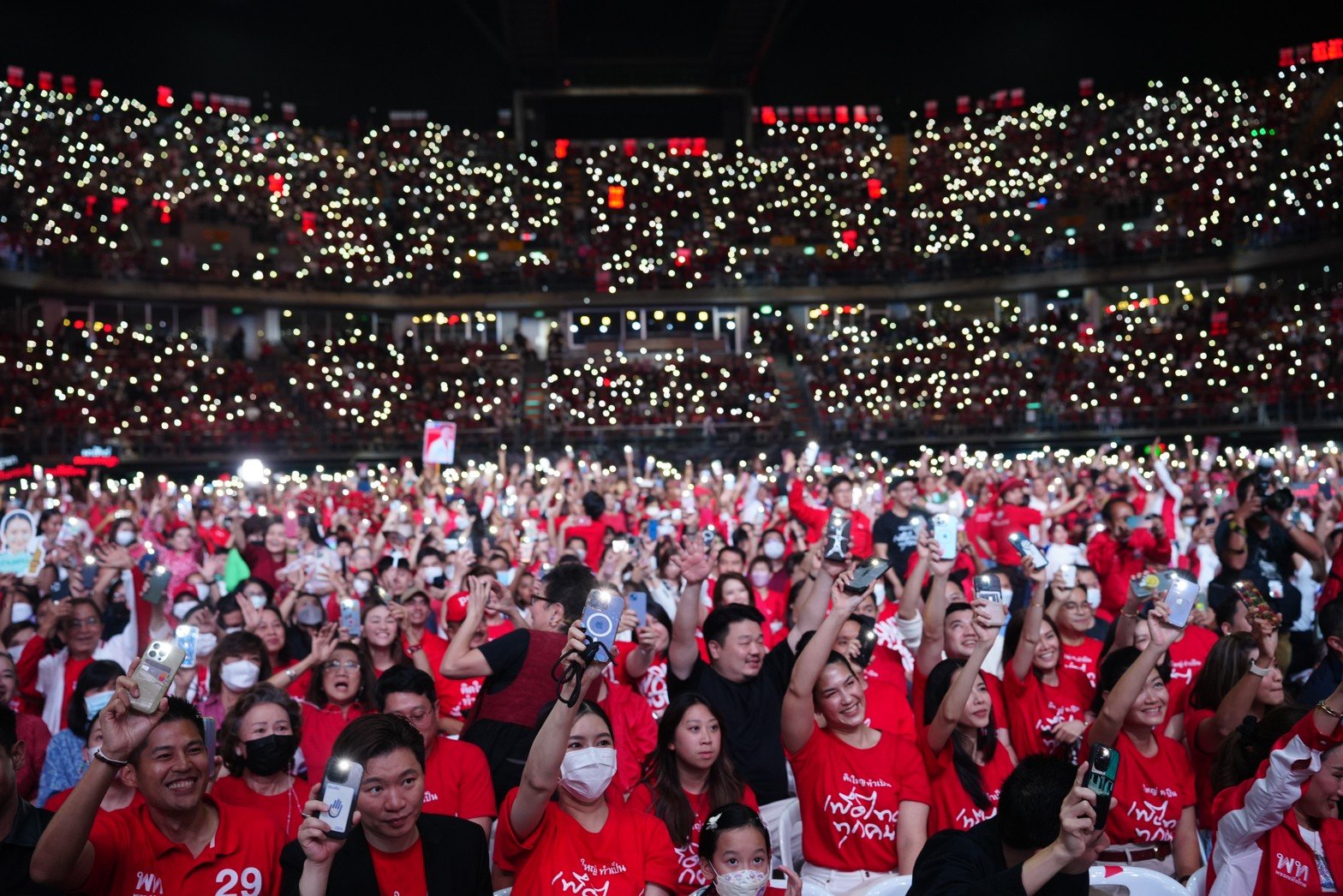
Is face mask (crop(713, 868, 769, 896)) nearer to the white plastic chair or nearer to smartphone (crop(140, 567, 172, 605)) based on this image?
the white plastic chair

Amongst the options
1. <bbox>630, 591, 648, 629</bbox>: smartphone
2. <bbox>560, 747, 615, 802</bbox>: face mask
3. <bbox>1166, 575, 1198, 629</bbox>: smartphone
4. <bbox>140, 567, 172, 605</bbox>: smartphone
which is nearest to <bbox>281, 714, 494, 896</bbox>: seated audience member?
<bbox>560, 747, 615, 802</bbox>: face mask

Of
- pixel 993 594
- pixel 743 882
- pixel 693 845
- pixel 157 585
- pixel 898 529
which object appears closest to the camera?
pixel 743 882

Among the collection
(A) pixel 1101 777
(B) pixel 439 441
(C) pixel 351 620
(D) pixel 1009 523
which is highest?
(B) pixel 439 441

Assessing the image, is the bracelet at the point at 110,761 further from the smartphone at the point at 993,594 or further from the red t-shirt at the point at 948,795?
the smartphone at the point at 993,594

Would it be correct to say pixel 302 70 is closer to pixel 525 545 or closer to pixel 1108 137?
pixel 1108 137

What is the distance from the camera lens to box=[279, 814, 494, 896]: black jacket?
3.62 m

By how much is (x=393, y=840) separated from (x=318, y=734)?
1.89 meters

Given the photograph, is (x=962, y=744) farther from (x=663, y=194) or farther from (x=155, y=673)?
(x=663, y=194)

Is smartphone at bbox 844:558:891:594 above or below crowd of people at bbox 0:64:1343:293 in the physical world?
below

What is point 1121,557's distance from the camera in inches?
395

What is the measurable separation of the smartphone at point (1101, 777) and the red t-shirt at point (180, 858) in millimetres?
2543

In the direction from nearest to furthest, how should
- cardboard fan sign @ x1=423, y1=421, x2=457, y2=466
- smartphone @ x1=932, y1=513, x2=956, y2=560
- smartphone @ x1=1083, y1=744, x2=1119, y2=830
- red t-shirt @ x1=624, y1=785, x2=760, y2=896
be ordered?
smartphone @ x1=1083, y1=744, x2=1119, y2=830
red t-shirt @ x1=624, y1=785, x2=760, y2=896
smartphone @ x1=932, y1=513, x2=956, y2=560
cardboard fan sign @ x1=423, y1=421, x2=457, y2=466

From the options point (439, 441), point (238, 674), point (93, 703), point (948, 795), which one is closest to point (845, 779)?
point (948, 795)

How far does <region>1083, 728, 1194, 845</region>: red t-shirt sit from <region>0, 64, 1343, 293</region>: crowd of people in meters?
32.1
